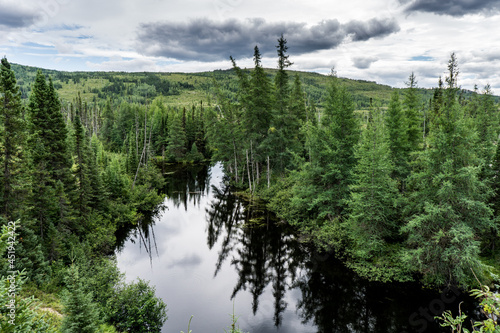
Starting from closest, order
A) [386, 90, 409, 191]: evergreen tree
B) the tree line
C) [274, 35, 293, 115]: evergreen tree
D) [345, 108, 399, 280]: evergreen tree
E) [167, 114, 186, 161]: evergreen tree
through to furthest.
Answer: the tree line → [345, 108, 399, 280]: evergreen tree → [386, 90, 409, 191]: evergreen tree → [274, 35, 293, 115]: evergreen tree → [167, 114, 186, 161]: evergreen tree

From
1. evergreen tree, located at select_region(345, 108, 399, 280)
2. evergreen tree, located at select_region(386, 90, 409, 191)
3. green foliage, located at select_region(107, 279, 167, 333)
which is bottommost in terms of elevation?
green foliage, located at select_region(107, 279, 167, 333)

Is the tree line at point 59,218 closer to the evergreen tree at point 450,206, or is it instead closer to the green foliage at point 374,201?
the green foliage at point 374,201

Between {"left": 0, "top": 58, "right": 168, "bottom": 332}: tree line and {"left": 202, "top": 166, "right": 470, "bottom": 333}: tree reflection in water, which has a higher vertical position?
{"left": 0, "top": 58, "right": 168, "bottom": 332}: tree line

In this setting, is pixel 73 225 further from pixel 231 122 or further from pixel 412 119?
pixel 412 119

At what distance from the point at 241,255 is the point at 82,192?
53.6ft

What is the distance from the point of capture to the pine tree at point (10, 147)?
17.7 m

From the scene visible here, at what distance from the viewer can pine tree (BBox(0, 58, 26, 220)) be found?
17.7m

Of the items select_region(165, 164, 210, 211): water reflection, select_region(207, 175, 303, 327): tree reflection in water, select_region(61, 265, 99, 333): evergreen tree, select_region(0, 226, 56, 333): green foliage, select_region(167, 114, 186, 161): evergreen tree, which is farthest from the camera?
select_region(167, 114, 186, 161): evergreen tree

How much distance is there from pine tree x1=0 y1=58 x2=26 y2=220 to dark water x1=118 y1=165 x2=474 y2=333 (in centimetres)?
1070

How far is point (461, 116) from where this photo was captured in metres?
19.4

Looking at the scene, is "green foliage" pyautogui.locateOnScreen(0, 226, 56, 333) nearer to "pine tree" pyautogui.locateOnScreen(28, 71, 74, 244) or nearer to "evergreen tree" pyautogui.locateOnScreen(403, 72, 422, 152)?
"pine tree" pyautogui.locateOnScreen(28, 71, 74, 244)

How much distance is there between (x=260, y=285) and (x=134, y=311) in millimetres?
10718

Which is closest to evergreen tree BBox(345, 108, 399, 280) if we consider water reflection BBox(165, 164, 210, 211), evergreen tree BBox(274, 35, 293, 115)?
evergreen tree BBox(274, 35, 293, 115)

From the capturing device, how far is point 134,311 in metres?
15.1
